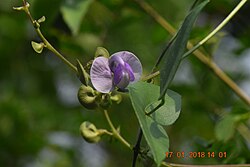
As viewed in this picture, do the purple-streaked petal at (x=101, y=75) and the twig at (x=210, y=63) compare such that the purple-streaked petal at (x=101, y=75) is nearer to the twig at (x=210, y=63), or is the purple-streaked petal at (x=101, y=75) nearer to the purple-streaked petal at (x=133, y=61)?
the purple-streaked petal at (x=133, y=61)

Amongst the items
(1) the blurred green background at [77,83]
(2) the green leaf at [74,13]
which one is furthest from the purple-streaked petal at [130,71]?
(2) the green leaf at [74,13]

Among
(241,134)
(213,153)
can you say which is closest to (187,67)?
(241,134)

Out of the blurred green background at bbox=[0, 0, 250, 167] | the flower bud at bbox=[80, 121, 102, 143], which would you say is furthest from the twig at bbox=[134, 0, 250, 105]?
the flower bud at bbox=[80, 121, 102, 143]

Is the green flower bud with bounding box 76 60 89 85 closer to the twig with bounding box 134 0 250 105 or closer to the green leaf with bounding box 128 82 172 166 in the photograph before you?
the green leaf with bounding box 128 82 172 166

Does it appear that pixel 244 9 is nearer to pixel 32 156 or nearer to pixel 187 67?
pixel 187 67

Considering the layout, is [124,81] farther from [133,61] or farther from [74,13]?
[74,13]
